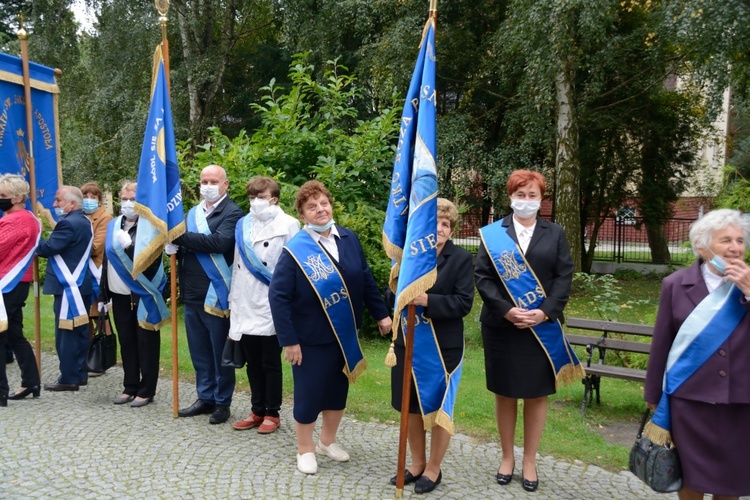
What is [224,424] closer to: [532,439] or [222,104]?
[532,439]

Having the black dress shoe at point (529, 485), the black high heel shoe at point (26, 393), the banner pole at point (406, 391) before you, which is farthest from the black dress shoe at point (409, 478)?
the black high heel shoe at point (26, 393)

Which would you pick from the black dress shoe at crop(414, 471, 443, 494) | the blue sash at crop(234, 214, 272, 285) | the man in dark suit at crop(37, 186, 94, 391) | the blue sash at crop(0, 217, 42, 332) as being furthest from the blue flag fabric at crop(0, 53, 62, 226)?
the black dress shoe at crop(414, 471, 443, 494)

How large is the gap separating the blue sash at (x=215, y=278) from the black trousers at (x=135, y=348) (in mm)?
895

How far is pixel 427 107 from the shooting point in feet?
14.0

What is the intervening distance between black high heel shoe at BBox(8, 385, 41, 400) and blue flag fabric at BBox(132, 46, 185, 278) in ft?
5.25

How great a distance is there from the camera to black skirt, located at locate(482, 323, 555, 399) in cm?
436

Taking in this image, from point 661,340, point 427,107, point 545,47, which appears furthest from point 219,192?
point 545,47

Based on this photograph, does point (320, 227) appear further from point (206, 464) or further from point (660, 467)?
point (660, 467)

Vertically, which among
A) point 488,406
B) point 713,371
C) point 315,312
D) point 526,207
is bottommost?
point 488,406

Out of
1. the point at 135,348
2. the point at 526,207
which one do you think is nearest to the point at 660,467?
the point at 526,207

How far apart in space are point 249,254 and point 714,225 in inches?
131

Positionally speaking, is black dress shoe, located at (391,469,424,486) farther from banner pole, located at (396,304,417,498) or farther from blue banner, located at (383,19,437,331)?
blue banner, located at (383,19,437,331)

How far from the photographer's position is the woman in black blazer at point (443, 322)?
4.27m

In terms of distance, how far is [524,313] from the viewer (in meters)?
4.26
